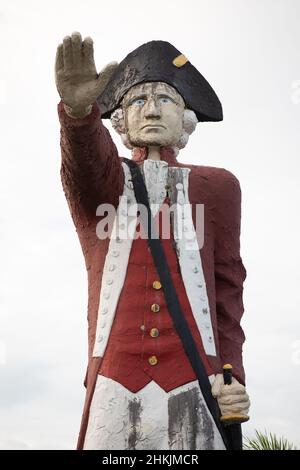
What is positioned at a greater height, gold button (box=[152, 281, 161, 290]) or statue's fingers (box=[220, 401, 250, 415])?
gold button (box=[152, 281, 161, 290])

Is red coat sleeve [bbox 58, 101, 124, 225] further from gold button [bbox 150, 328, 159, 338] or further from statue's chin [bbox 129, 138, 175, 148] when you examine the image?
gold button [bbox 150, 328, 159, 338]

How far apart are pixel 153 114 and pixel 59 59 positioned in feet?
3.62

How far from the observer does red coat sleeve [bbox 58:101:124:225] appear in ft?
17.4

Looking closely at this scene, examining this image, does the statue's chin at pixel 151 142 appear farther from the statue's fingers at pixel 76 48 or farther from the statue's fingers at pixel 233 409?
the statue's fingers at pixel 233 409

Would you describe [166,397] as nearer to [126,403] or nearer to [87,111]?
[126,403]

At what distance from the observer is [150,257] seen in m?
5.59

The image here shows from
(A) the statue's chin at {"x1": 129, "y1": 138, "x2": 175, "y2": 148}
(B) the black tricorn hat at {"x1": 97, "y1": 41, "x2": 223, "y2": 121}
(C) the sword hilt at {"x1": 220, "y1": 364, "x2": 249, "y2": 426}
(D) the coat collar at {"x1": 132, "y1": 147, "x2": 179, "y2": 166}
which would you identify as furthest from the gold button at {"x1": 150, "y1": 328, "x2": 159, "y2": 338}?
(B) the black tricorn hat at {"x1": 97, "y1": 41, "x2": 223, "y2": 121}

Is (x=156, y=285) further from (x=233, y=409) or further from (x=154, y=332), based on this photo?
(x=233, y=409)

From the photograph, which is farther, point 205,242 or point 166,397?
point 205,242

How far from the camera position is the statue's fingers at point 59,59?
5.11 meters

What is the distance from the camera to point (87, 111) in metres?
5.25
